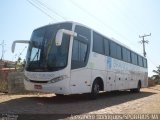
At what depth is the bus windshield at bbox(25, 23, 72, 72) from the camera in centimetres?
1104

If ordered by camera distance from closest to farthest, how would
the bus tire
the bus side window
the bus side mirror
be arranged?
the bus side mirror < the bus side window < the bus tire

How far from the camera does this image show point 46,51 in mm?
11336

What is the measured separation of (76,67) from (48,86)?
58.3 inches

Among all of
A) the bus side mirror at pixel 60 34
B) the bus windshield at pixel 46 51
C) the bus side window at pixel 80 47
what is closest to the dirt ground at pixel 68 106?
the bus windshield at pixel 46 51

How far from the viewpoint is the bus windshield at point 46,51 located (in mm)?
11039

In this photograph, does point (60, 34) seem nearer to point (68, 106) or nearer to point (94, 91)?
point (68, 106)

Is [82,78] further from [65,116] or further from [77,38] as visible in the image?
[65,116]

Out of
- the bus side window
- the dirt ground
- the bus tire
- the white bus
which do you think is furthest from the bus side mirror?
the bus tire

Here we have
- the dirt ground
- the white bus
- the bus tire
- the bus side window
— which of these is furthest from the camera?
the bus tire

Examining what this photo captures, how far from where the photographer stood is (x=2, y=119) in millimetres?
7289

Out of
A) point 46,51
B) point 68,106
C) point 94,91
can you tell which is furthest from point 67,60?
point 94,91

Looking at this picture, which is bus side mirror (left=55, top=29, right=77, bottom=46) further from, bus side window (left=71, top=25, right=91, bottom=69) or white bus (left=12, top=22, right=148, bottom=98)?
bus side window (left=71, top=25, right=91, bottom=69)

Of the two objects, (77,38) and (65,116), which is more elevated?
(77,38)

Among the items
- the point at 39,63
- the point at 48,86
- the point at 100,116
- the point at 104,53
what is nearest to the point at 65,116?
the point at 100,116
